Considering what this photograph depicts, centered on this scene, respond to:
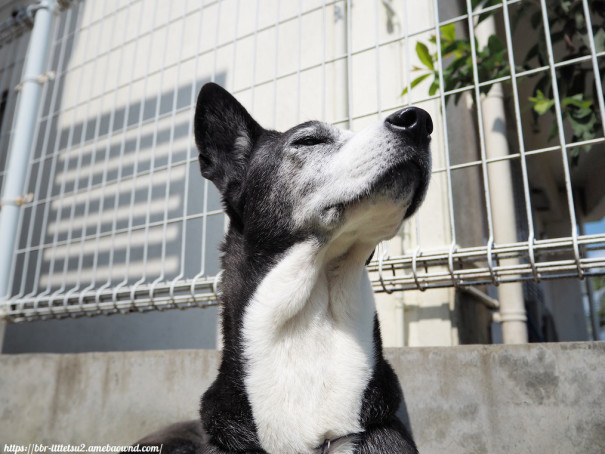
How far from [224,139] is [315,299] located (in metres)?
0.79

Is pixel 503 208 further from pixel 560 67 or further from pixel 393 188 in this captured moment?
pixel 393 188

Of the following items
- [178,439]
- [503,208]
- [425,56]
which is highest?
[425,56]

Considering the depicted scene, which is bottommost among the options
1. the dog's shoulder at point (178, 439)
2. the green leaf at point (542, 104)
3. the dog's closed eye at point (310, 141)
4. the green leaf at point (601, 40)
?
the dog's shoulder at point (178, 439)

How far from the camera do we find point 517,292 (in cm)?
289

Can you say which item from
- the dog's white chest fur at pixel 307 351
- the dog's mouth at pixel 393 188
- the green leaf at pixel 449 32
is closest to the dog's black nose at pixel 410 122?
the dog's mouth at pixel 393 188

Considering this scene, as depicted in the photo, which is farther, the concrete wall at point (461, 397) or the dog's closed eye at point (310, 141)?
the dog's closed eye at point (310, 141)

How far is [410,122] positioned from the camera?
4.86 feet

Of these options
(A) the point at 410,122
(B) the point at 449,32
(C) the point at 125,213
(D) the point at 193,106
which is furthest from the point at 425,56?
(C) the point at 125,213

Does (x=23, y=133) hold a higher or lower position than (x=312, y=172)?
higher

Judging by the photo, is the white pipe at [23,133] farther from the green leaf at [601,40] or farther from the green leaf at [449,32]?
the green leaf at [601,40]

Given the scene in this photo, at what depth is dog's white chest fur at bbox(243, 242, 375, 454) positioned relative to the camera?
1.42 metres

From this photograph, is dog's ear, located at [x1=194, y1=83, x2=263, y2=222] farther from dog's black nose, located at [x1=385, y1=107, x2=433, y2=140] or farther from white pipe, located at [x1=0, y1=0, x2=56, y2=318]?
Result: white pipe, located at [x1=0, y1=0, x2=56, y2=318]

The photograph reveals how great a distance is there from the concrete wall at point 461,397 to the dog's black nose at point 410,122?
0.85 m

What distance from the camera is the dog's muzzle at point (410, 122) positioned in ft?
4.85
